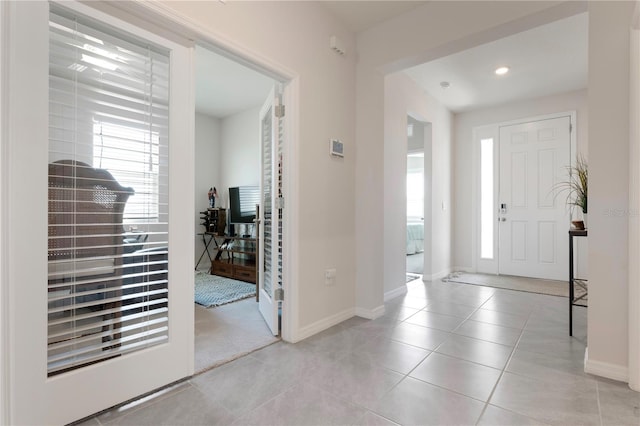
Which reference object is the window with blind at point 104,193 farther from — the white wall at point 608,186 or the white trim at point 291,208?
the white wall at point 608,186

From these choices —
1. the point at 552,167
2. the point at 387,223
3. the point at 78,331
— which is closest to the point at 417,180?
the point at 552,167

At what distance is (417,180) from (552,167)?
4602mm

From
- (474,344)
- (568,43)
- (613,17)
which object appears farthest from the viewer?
(568,43)

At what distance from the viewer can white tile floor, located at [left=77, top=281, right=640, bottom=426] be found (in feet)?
4.85

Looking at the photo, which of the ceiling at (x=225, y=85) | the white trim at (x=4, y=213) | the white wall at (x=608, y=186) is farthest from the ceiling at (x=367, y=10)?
the white trim at (x=4, y=213)

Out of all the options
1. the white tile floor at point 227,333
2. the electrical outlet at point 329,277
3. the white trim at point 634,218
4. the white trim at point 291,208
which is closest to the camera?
the white trim at point 634,218

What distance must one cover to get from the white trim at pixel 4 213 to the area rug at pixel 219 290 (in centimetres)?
208

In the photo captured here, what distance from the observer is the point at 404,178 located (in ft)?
13.2

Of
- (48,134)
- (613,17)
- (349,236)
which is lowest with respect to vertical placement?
(349,236)

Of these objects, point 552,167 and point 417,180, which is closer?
point 552,167

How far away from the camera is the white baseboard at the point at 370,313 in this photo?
9.56ft

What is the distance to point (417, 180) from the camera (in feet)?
30.1

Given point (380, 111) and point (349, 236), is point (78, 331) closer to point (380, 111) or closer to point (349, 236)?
point (349, 236)

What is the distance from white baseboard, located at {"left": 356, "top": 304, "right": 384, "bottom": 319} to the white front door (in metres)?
1.76
